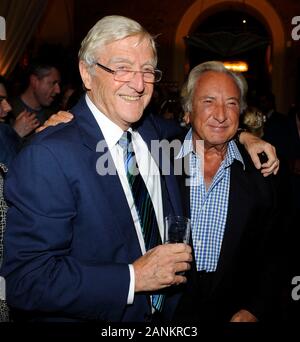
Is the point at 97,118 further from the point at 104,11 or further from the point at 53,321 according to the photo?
the point at 104,11

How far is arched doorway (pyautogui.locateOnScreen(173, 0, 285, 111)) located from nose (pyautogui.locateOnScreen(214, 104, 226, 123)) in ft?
30.1

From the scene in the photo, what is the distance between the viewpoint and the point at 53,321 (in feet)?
5.05

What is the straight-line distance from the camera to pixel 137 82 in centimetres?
164

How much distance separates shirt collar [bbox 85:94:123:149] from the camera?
1.68m

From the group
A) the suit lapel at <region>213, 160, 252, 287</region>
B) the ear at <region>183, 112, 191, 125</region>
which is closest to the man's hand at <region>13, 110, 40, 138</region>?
the ear at <region>183, 112, 191, 125</region>

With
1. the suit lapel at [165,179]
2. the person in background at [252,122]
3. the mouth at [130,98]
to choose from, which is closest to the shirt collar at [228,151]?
the suit lapel at [165,179]

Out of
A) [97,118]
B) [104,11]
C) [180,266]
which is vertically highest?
[104,11]

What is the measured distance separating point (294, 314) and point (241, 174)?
5.85 feet

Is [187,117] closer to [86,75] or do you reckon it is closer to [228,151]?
[228,151]

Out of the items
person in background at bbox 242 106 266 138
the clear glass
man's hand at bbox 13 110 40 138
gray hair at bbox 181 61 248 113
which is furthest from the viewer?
man's hand at bbox 13 110 40 138

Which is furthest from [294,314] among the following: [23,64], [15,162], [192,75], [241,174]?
[23,64]

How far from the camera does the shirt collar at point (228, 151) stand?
221 cm

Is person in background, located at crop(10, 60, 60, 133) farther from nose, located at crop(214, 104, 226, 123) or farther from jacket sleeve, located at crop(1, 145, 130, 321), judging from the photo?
jacket sleeve, located at crop(1, 145, 130, 321)

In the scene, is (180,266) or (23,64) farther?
(23,64)
